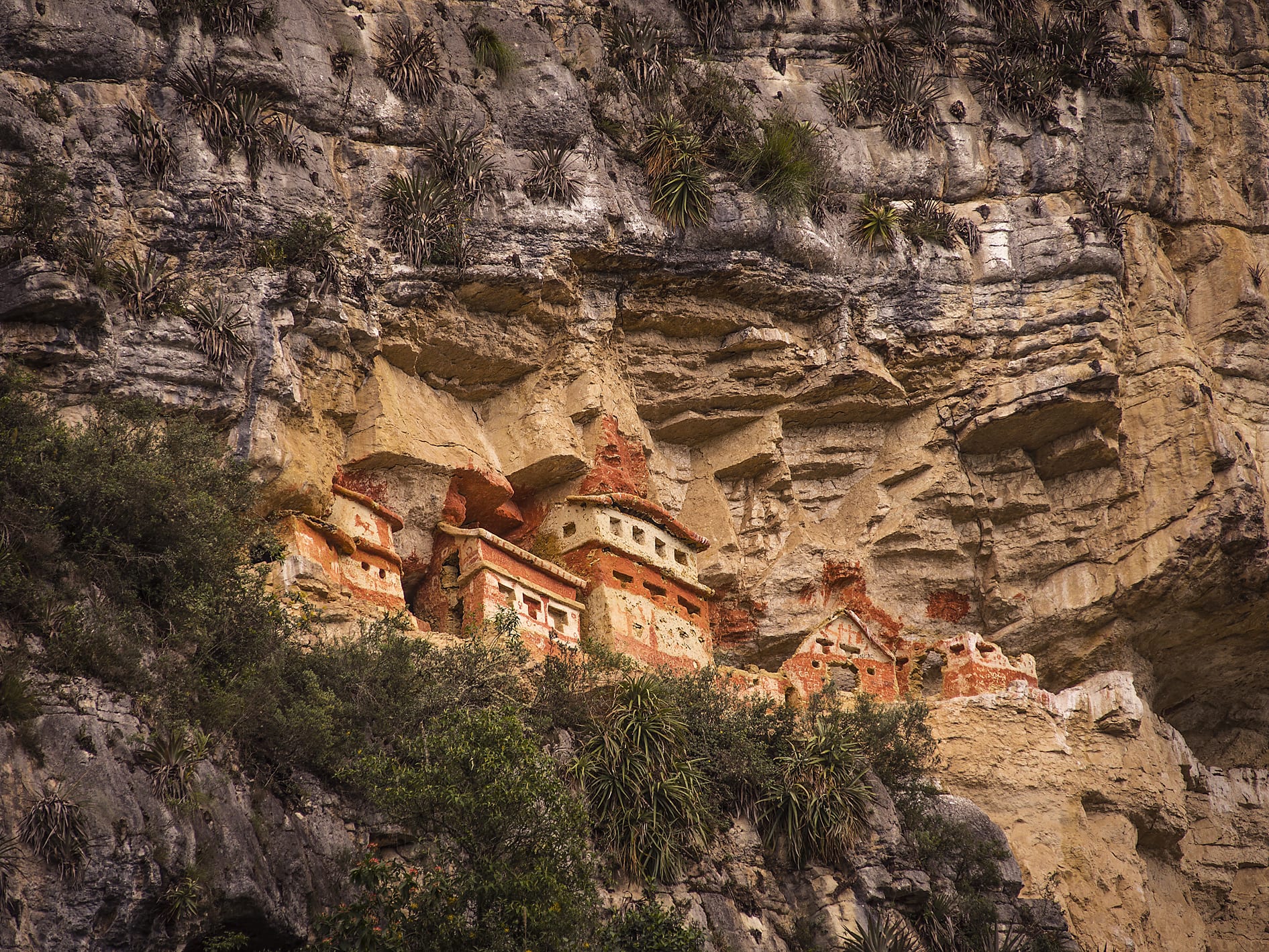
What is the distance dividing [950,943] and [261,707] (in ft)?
34.4

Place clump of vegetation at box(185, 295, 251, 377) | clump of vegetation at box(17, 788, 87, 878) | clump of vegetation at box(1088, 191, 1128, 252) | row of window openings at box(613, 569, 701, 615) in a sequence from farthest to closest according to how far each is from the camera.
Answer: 1. clump of vegetation at box(1088, 191, 1128, 252)
2. row of window openings at box(613, 569, 701, 615)
3. clump of vegetation at box(185, 295, 251, 377)
4. clump of vegetation at box(17, 788, 87, 878)

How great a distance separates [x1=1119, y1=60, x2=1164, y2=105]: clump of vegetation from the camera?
32.5m

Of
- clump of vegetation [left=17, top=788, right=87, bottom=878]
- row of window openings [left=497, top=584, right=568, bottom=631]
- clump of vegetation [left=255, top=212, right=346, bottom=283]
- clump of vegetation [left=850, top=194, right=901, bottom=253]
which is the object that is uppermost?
clump of vegetation [left=850, top=194, right=901, bottom=253]

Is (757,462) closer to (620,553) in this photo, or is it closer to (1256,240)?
(620,553)

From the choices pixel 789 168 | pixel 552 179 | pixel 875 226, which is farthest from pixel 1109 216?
pixel 552 179

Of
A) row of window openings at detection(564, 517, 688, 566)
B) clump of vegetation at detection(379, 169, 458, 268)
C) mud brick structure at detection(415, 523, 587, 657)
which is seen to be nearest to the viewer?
mud brick structure at detection(415, 523, 587, 657)

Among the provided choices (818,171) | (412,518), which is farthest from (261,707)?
(818,171)

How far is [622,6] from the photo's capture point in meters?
31.6

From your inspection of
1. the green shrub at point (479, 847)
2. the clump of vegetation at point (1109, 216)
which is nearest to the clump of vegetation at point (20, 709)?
the green shrub at point (479, 847)

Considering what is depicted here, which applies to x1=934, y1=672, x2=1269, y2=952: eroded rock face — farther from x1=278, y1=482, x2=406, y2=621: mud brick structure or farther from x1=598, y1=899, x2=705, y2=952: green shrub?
x1=278, y1=482, x2=406, y2=621: mud brick structure

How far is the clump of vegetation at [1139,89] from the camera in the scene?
107 feet

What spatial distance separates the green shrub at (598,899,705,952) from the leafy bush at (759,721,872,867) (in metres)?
3.97

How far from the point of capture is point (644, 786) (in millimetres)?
20078

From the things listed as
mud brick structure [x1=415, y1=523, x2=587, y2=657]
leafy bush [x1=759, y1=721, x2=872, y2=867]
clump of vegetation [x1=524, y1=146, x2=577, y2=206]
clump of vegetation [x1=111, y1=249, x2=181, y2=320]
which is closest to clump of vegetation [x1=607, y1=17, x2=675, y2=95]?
clump of vegetation [x1=524, y1=146, x2=577, y2=206]
